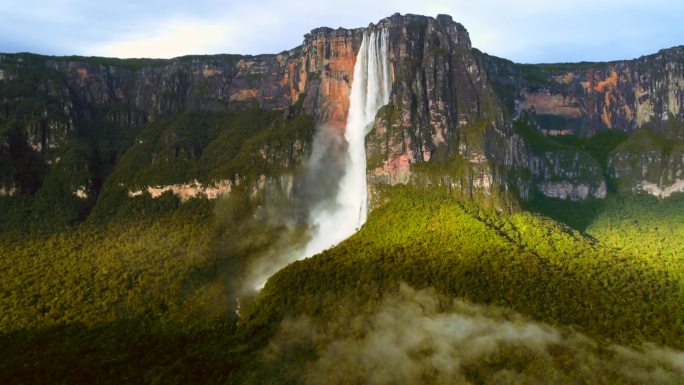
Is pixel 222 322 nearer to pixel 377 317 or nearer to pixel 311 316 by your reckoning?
pixel 311 316

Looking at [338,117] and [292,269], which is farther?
[338,117]

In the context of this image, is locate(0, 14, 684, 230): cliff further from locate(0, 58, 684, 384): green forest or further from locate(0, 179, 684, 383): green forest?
locate(0, 179, 684, 383): green forest

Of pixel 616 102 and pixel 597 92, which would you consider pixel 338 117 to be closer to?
pixel 597 92

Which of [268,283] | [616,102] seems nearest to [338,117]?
[268,283]

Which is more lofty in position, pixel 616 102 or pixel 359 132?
pixel 616 102

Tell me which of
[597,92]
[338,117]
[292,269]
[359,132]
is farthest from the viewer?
[597,92]

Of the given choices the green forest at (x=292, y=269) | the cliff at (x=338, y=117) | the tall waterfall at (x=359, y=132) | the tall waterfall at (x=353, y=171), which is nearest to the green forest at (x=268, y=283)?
the green forest at (x=292, y=269)

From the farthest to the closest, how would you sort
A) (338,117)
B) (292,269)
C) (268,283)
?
(338,117) → (292,269) → (268,283)

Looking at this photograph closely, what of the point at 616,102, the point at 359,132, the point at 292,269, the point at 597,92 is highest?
the point at 597,92
